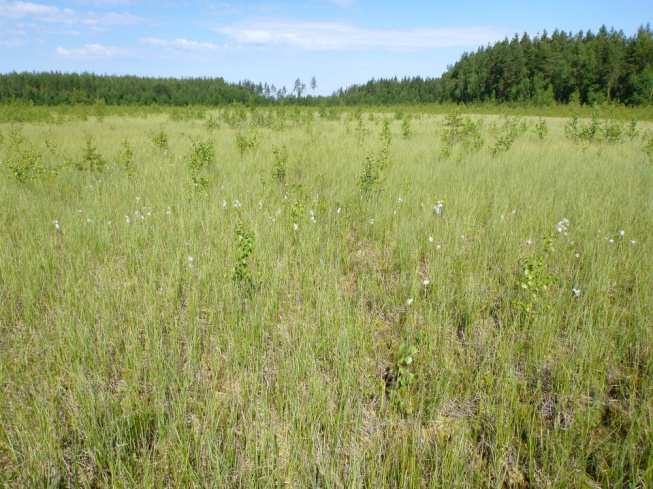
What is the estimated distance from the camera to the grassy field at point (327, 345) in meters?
1.71

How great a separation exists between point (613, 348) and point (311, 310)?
2.07m

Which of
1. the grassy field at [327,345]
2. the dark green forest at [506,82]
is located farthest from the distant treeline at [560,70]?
the grassy field at [327,345]

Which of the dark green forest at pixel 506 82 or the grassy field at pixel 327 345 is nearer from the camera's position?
the grassy field at pixel 327 345

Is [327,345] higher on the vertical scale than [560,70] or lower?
lower

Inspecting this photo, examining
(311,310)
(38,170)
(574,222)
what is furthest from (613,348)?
(38,170)

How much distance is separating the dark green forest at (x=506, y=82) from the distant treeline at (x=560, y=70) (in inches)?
4.8

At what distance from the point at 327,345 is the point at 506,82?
7585cm

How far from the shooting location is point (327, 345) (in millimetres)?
2490

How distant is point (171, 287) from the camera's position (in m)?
3.20

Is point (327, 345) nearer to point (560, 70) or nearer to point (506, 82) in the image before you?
point (560, 70)

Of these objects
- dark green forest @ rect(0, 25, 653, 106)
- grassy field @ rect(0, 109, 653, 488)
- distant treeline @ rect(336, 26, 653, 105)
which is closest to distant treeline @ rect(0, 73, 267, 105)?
dark green forest @ rect(0, 25, 653, 106)

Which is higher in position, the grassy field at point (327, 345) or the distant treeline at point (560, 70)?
the distant treeline at point (560, 70)

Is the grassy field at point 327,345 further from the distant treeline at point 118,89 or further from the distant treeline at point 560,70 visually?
the distant treeline at point 118,89

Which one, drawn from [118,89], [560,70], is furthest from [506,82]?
[118,89]
